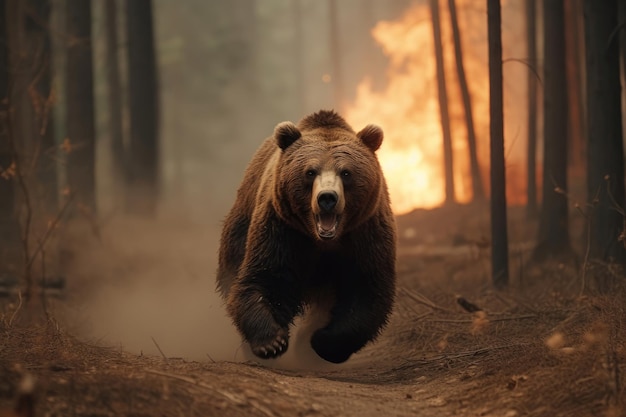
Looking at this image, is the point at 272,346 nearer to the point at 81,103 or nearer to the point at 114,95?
the point at 81,103

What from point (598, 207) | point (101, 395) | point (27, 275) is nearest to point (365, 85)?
point (598, 207)

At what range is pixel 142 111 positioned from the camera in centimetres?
1867

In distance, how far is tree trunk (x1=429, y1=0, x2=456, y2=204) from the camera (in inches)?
851

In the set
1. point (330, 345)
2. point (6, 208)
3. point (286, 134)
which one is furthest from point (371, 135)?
point (6, 208)

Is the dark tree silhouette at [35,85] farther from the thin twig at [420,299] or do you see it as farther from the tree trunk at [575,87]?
the tree trunk at [575,87]

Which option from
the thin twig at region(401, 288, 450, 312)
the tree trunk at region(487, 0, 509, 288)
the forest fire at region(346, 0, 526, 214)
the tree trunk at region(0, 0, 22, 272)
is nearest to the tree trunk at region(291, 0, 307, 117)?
the forest fire at region(346, 0, 526, 214)

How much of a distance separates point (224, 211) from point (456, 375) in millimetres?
21413

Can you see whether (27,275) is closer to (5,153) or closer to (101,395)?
(101,395)

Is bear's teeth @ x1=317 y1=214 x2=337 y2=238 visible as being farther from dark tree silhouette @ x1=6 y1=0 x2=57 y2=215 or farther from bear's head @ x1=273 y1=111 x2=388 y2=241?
dark tree silhouette @ x1=6 y1=0 x2=57 y2=215

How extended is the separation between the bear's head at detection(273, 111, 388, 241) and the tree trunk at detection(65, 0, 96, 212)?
9380 millimetres

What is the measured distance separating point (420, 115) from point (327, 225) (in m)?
20.3

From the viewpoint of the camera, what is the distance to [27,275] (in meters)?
7.45

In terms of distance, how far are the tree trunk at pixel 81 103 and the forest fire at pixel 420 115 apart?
10.7m

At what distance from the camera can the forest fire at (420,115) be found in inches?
1011
